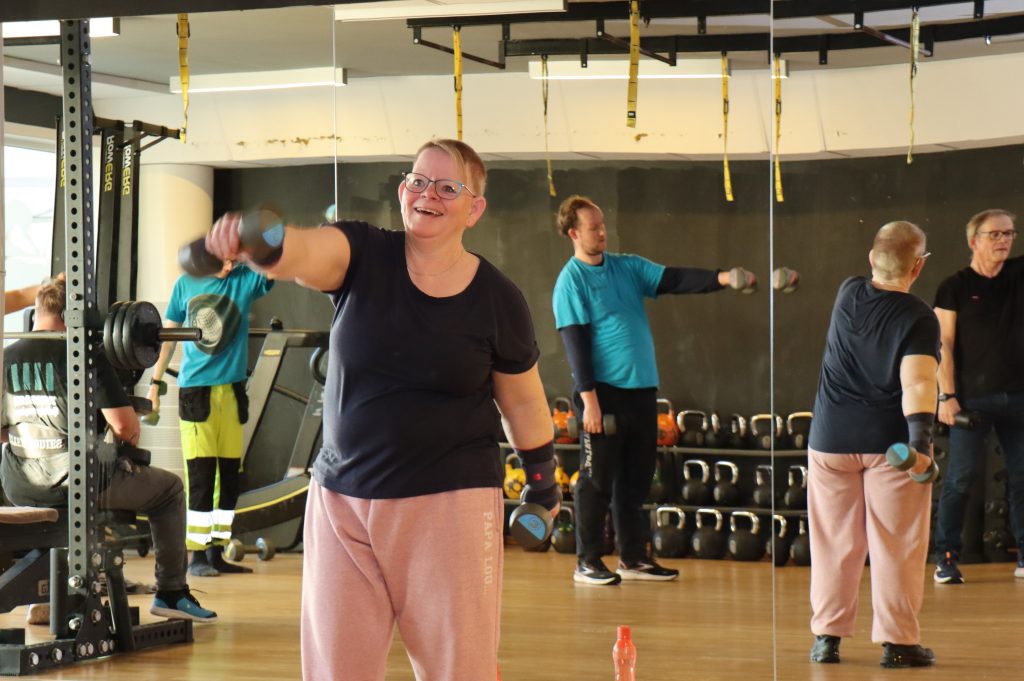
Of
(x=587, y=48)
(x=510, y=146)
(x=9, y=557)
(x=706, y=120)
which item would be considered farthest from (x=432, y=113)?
(x=9, y=557)

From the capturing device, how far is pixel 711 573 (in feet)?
12.6

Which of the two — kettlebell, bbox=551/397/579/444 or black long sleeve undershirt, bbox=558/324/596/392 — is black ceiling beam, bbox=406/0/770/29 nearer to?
black long sleeve undershirt, bbox=558/324/596/392

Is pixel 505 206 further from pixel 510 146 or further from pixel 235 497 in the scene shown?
pixel 235 497

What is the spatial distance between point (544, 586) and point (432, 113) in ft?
5.24

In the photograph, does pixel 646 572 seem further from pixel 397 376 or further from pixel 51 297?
pixel 51 297

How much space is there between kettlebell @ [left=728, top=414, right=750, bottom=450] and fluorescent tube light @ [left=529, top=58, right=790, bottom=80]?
1.05 metres

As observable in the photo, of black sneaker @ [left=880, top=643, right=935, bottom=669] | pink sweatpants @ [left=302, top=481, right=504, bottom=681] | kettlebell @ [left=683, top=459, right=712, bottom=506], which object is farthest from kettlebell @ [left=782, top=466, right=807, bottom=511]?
pink sweatpants @ [left=302, top=481, right=504, bottom=681]

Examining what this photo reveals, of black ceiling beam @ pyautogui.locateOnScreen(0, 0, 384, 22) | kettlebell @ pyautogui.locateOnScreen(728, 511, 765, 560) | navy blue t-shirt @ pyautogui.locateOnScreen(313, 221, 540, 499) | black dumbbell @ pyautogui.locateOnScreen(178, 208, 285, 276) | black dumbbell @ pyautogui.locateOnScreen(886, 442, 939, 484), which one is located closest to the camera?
black dumbbell @ pyautogui.locateOnScreen(178, 208, 285, 276)

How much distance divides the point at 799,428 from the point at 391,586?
5.77 ft

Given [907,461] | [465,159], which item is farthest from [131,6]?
[907,461]

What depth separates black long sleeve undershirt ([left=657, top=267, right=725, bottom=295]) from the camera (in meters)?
3.82

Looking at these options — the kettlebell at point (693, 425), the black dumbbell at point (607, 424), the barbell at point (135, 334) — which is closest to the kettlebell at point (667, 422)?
the kettlebell at point (693, 425)

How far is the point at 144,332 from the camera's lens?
3.95 metres

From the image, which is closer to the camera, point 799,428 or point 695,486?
point 799,428
